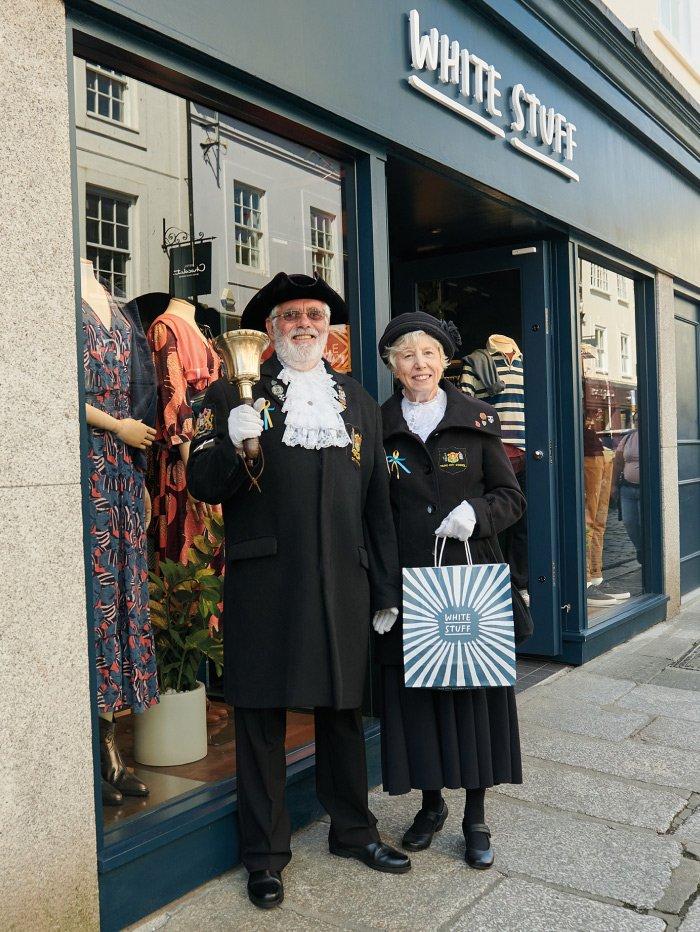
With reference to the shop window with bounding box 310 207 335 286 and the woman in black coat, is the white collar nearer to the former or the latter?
the woman in black coat

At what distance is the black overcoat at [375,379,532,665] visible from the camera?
127 inches

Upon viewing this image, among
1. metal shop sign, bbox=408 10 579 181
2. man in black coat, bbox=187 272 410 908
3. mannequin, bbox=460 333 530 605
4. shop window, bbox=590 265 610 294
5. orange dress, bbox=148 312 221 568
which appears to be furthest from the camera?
shop window, bbox=590 265 610 294

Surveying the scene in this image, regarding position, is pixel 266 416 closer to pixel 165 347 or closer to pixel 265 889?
pixel 165 347

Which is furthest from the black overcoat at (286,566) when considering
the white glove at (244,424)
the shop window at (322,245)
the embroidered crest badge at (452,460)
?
the shop window at (322,245)

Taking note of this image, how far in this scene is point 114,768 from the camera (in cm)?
323

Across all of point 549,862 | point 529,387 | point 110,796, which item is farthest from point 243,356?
point 529,387

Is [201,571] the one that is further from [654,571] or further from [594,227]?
[654,571]

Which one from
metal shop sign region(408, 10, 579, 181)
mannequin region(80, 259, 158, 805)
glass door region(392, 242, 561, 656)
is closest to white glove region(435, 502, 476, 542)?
mannequin region(80, 259, 158, 805)

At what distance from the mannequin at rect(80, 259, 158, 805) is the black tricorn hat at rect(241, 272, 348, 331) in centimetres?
51

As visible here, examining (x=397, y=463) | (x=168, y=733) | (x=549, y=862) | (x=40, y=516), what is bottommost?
(x=549, y=862)

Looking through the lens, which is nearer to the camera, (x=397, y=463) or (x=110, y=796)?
(x=110, y=796)

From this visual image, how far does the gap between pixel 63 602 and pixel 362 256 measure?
7.15 ft

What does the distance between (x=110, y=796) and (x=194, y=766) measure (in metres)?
0.45

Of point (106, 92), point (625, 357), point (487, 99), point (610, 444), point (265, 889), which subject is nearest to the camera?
point (265, 889)
